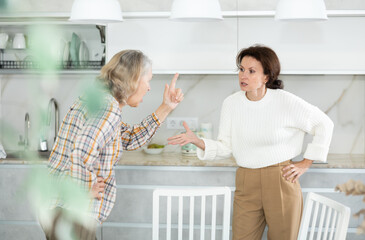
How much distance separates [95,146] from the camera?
72 cm

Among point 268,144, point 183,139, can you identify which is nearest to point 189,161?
point 268,144

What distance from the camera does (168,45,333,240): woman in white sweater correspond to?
219 centimetres

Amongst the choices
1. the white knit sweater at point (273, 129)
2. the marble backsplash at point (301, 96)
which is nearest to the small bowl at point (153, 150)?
the marble backsplash at point (301, 96)

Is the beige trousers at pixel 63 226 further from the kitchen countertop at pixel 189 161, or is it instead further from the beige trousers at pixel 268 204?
the kitchen countertop at pixel 189 161

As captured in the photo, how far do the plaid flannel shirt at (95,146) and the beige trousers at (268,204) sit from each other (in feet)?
2.08

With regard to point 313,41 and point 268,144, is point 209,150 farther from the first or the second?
point 313,41

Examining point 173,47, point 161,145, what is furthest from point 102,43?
point 161,145

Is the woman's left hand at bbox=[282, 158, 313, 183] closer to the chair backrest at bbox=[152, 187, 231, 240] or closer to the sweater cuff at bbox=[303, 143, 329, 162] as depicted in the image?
the sweater cuff at bbox=[303, 143, 329, 162]

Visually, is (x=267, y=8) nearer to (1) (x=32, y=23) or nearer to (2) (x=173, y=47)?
(2) (x=173, y=47)

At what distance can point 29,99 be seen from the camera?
0.25 metres

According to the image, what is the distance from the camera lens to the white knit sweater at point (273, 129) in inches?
85.9

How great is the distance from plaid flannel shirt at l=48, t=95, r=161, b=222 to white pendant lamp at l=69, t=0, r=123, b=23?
0.38 metres

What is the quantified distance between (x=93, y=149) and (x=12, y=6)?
453 mm

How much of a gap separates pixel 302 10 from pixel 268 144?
612mm
